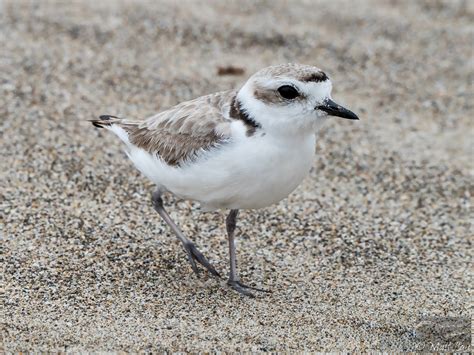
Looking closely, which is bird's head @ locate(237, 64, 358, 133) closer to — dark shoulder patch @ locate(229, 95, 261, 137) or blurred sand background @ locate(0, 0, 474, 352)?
dark shoulder patch @ locate(229, 95, 261, 137)

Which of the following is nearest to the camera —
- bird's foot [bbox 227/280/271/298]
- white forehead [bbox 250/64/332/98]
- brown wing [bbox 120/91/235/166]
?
white forehead [bbox 250/64/332/98]

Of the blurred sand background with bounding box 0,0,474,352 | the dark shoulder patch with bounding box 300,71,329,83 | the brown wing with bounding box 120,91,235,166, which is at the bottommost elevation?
the blurred sand background with bounding box 0,0,474,352

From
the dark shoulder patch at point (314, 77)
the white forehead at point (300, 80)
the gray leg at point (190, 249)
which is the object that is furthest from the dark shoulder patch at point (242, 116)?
the gray leg at point (190, 249)

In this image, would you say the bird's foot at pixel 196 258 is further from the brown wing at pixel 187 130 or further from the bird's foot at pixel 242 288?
the brown wing at pixel 187 130

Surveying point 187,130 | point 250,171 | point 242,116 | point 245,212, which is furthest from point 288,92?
point 245,212

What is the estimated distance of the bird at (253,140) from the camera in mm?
3713

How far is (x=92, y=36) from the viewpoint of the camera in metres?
6.94

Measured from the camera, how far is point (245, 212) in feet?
16.4

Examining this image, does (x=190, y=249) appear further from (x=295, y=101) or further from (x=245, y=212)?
(x=295, y=101)

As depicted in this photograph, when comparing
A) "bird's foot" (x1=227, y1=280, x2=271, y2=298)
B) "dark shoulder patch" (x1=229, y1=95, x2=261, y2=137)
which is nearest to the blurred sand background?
"bird's foot" (x1=227, y1=280, x2=271, y2=298)

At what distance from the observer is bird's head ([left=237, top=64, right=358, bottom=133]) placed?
371 centimetres

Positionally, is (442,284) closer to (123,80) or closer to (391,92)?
(391,92)

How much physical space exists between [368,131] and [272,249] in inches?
73.9

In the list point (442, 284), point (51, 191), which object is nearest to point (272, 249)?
point (442, 284)
